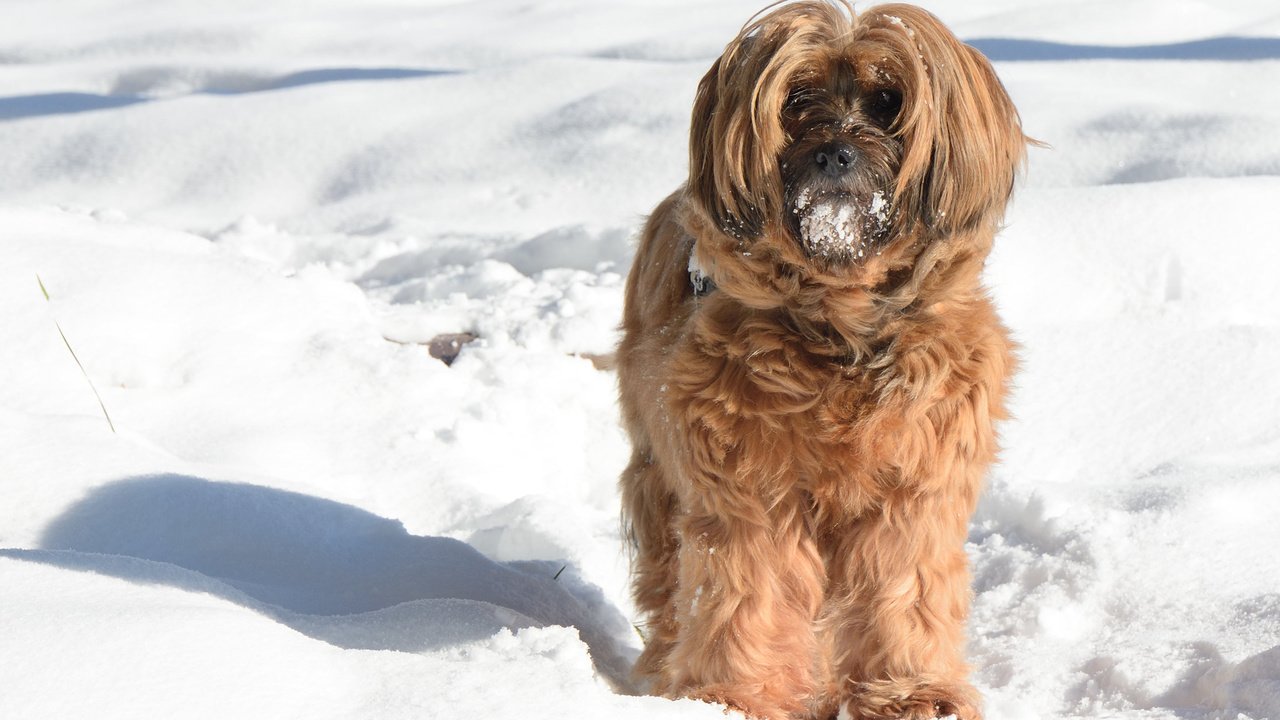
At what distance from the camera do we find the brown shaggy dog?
2551mm

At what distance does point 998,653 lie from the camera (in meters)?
3.07

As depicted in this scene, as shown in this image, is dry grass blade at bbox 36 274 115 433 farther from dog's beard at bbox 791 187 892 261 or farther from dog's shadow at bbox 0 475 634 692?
dog's beard at bbox 791 187 892 261

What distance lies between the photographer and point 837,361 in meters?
2.64

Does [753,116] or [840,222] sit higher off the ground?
[753,116]

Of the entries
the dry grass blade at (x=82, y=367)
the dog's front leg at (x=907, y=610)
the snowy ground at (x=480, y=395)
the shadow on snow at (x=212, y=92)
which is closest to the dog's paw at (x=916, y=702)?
the dog's front leg at (x=907, y=610)

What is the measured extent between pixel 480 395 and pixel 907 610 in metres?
2.18

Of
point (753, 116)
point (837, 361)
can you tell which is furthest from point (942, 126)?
point (837, 361)

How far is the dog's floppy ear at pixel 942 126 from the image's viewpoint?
99.4 inches

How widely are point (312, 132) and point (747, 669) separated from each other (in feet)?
20.5

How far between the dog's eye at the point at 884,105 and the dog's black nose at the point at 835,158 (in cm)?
Answer: 12

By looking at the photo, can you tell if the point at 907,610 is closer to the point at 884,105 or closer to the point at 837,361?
the point at 837,361

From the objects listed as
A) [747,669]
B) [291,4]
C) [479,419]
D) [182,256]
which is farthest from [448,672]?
[291,4]

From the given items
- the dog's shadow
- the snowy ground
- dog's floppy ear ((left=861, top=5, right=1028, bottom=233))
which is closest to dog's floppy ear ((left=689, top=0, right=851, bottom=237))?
dog's floppy ear ((left=861, top=5, right=1028, bottom=233))

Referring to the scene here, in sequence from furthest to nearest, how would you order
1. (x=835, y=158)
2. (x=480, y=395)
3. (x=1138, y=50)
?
(x=1138, y=50)
(x=480, y=395)
(x=835, y=158)
